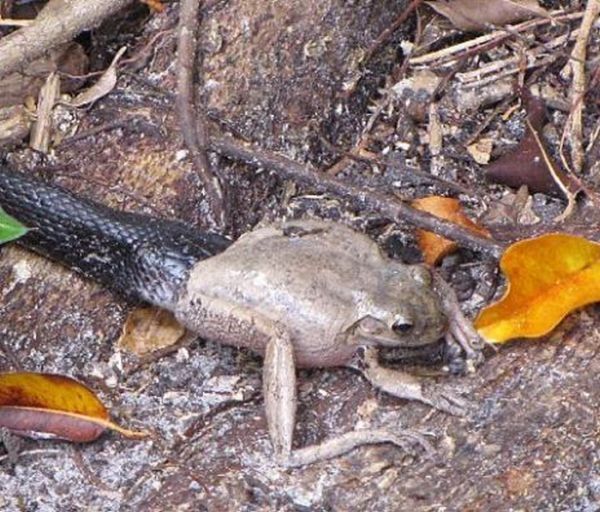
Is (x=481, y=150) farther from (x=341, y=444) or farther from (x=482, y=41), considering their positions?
(x=341, y=444)

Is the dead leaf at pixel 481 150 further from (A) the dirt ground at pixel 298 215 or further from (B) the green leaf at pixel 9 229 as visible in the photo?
(B) the green leaf at pixel 9 229

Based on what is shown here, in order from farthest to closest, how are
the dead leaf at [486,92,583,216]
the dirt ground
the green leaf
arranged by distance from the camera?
the dead leaf at [486,92,583,216], the green leaf, the dirt ground

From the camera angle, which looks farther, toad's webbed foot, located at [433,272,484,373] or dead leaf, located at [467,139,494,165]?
dead leaf, located at [467,139,494,165]

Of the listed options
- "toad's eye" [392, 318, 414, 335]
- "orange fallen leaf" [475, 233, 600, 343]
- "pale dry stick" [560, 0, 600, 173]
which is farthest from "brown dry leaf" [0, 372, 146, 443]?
"pale dry stick" [560, 0, 600, 173]

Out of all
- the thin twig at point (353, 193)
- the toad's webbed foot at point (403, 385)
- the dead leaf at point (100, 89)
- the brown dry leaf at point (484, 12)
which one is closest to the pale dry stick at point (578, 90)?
the brown dry leaf at point (484, 12)

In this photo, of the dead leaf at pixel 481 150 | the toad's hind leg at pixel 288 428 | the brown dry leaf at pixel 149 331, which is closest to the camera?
the toad's hind leg at pixel 288 428

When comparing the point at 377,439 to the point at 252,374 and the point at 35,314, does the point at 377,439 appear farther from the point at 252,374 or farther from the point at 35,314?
the point at 35,314

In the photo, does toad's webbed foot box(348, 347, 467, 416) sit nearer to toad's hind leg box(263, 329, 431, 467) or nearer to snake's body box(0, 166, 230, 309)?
toad's hind leg box(263, 329, 431, 467)
